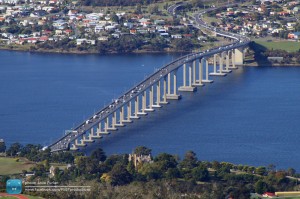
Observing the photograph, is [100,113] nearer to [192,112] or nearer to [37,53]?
[192,112]

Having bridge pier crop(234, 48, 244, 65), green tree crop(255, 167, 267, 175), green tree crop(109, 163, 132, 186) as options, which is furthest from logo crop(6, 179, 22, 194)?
bridge pier crop(234, 48, 244, 65)

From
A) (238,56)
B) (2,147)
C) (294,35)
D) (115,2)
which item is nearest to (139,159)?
(2,147)

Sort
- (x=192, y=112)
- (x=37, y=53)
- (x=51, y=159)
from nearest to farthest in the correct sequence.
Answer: (x=51, y=159) → (x=192, y=112) → (x=37, y=53)

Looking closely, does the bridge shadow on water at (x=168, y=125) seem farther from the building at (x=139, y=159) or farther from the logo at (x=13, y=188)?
the logo at (x=13, y=188)

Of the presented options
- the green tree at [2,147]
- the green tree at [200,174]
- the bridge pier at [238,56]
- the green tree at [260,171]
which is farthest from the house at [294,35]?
the green tree at [200,174]

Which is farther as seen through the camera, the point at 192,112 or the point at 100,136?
the point at 192,112

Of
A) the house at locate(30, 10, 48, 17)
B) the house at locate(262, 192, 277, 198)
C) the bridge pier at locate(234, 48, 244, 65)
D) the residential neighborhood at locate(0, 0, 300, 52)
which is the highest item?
the house at locate(30, 10, 48, 17)

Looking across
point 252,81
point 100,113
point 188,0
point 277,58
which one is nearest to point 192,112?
point 100,113

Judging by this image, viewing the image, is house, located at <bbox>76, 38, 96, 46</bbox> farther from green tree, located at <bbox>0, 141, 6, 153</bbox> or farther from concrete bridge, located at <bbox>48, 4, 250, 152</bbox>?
green tree, located at <bbox>0, 141, 6, 153</bbox>
